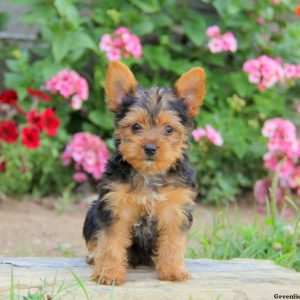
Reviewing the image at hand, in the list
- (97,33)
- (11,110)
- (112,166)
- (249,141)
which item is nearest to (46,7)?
(97,33)

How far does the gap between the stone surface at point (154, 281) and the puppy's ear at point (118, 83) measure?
113 centimetres

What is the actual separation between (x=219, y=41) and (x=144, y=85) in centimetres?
110

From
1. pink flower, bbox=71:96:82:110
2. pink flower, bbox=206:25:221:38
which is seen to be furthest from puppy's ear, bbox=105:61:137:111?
pink flower, bbox=206:25:221:38

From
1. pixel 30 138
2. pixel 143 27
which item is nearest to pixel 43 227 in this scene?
pixel 30 138

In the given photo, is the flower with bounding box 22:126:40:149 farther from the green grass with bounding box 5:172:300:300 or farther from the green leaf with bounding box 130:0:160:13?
the green grass with bounding box 5:172:300:300

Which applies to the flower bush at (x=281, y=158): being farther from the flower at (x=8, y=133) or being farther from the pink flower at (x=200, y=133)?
the flower at (x=8, y=133)

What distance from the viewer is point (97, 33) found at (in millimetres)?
8883

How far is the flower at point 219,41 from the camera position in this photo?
8.84 metres

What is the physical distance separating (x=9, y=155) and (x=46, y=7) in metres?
1.81

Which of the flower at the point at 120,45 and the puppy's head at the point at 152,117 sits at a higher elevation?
the flower at the point at 120,45

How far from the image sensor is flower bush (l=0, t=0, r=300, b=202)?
852 cm

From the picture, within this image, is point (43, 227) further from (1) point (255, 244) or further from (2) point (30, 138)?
(1) point (255, 244)

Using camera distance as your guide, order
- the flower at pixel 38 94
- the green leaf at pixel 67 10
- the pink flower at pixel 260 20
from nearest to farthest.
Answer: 1. the green leaf at pixel 67 10
2. the flower at pixel 38 94
3. the pink flower at pixel 260 20

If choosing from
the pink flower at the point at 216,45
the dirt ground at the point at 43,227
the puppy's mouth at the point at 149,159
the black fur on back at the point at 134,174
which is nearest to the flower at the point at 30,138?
the dirt ground at the point at 43,227
